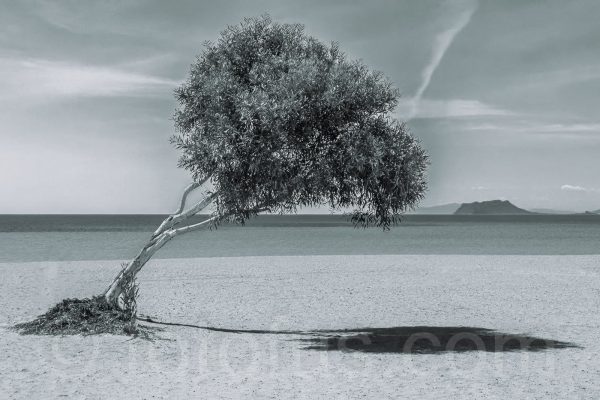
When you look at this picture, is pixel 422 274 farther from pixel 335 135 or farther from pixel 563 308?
pixel 335 135

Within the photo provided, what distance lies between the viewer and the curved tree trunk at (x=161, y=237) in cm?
1641

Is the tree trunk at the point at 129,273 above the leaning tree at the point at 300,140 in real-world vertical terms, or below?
below

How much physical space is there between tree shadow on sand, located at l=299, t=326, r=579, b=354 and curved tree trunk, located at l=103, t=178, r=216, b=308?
3991 mm

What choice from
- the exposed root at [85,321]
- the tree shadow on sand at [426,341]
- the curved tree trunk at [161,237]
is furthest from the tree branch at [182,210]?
the tree shadow on sand at [426,341]

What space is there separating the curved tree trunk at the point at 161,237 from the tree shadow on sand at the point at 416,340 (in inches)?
69.0

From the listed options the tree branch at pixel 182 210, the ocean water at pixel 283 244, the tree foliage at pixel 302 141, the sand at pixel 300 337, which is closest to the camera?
the sand at pixel 300 337

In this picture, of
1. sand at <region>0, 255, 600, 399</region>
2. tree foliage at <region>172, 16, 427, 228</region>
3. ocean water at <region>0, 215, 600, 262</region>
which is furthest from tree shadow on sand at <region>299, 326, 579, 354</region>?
ocean water at <region>0, 215, 600, 262</region>

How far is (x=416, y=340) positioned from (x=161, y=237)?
6.62 m

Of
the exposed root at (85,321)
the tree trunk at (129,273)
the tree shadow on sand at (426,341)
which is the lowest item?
the tree shadow on sand at (426,341)

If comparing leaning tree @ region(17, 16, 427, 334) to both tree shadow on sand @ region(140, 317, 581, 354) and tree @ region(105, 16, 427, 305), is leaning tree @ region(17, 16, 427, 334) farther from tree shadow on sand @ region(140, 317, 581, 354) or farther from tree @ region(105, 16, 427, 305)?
tree shadow on sand @ region(140, 317, 581, 354)

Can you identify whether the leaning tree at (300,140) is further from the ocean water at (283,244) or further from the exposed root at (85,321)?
the ocean water at (283,244)

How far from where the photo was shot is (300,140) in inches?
558

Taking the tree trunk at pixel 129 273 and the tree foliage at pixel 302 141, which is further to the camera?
the tree trunk at pixel 129 273

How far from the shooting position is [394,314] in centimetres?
2000
